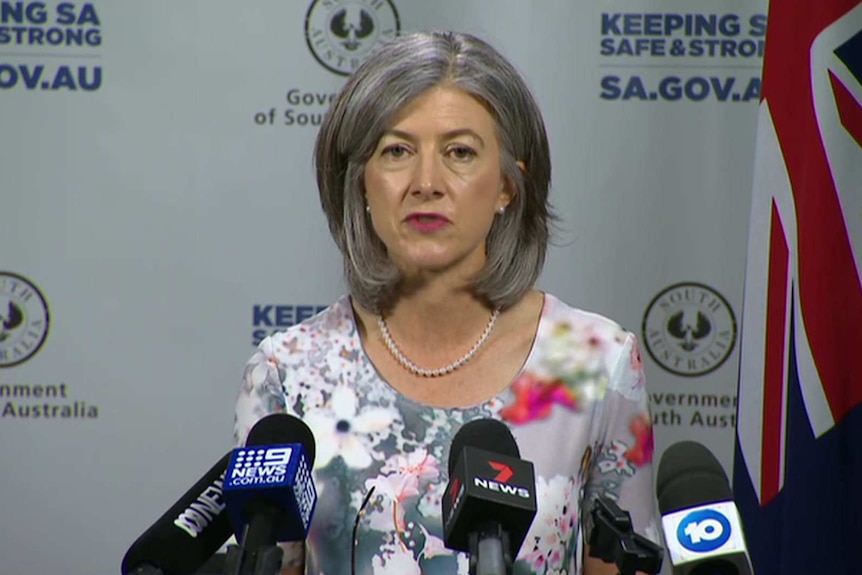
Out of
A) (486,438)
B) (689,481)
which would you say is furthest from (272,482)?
(689,481)

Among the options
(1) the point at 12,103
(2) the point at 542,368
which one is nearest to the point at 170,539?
(2) the point at 542,368

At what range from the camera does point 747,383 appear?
276 centimetres

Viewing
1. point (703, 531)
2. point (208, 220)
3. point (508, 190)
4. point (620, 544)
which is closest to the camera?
point (703, 531)

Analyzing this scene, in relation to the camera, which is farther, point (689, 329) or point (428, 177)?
point (689, 329)

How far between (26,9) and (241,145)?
2.06ft

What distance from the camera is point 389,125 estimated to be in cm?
221

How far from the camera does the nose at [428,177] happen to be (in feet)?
7.12

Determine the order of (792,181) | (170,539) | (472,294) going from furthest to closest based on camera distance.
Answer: (792,181) < (472,294) < (170,539)

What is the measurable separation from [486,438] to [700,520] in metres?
0.33

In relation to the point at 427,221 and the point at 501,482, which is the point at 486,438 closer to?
the point at 501,482

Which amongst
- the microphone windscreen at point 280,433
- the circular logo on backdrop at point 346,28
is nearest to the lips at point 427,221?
the microphone windscreen at point 280,433

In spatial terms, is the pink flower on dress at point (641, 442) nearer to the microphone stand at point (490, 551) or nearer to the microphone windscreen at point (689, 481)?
the microphone windscreen at point (689, 481)

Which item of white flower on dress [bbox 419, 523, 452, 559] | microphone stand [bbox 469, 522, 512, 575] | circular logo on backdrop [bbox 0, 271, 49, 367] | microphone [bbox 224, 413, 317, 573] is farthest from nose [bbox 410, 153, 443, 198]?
circular logo on backdrop [bbox 0, 271, 49, 367]

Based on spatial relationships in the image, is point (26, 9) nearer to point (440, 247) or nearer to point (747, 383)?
point (440, 247)
